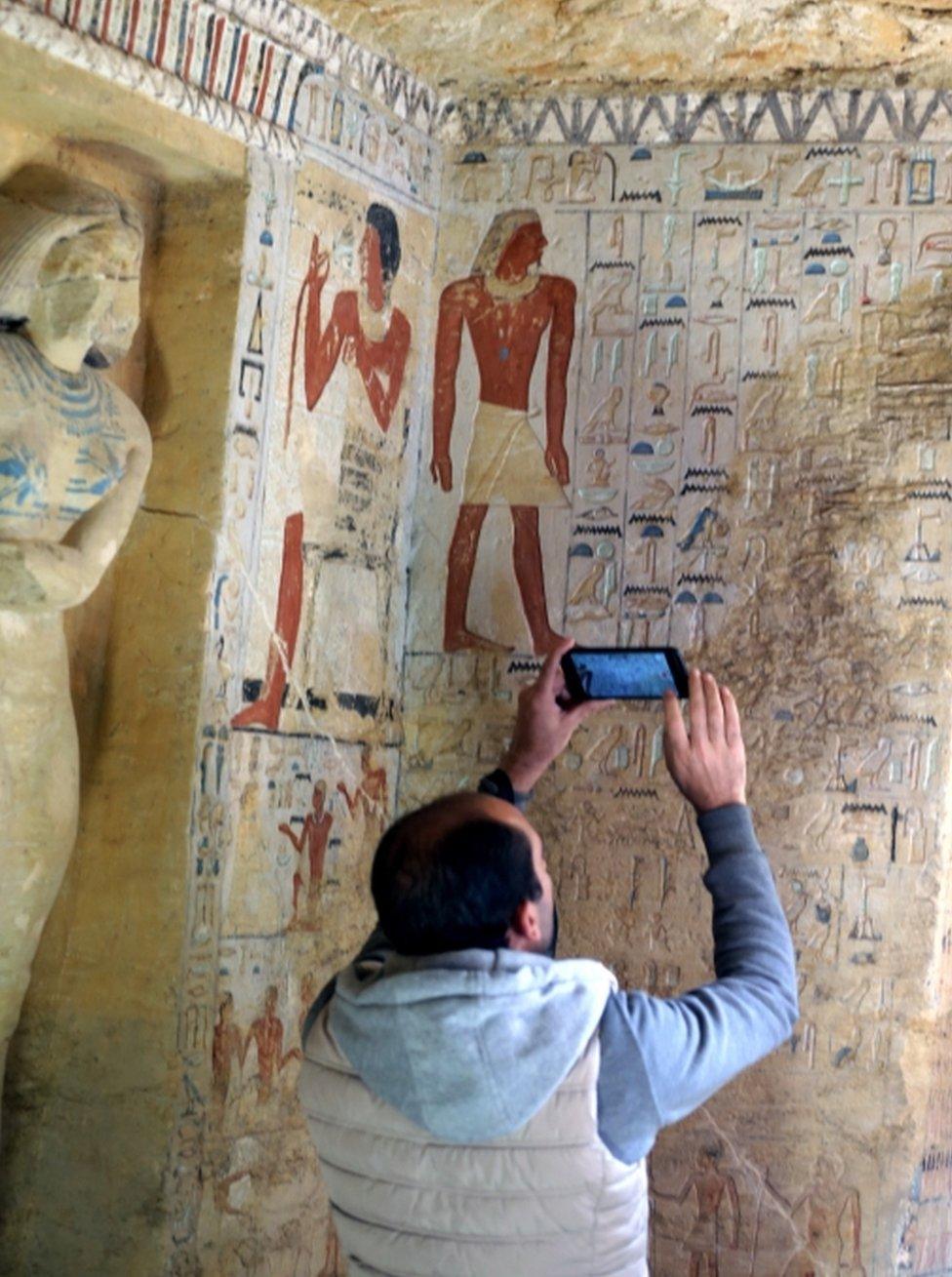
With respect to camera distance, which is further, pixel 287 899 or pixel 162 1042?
pixel 287 899

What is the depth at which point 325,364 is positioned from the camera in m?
3.91

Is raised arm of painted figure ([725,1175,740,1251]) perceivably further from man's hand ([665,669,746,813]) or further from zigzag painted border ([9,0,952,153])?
zigzag painted border ([9,0,952,153])

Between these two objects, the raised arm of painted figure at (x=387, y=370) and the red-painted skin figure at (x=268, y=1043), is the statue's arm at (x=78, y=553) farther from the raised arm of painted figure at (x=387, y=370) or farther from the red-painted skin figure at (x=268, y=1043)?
the red-painted skin figure at (x=268, y=1043)

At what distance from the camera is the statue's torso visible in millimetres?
3316

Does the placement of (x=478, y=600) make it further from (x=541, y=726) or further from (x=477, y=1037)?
(x=477, y=1037)

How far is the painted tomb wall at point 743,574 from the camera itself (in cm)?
386

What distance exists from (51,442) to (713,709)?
1674 millimetres

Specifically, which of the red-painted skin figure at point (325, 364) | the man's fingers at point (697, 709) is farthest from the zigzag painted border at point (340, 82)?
the man's fingers at point (697, 709)

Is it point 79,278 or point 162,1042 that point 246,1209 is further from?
point 79,278

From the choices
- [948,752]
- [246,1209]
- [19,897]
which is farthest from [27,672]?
[948,752]

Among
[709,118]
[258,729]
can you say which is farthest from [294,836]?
[709,118]

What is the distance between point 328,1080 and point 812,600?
7.41 ft

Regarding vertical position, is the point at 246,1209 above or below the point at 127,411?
below

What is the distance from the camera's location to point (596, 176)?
414 centimetres
